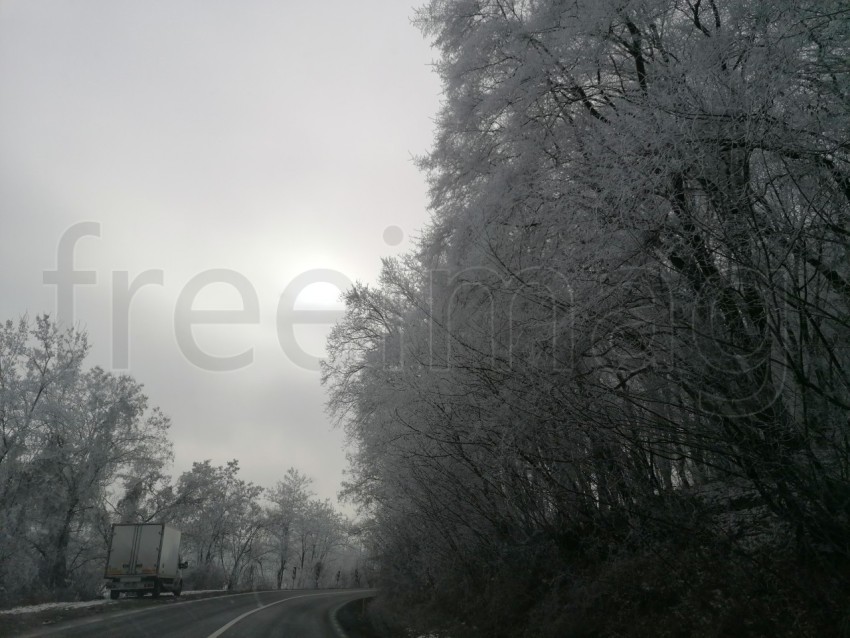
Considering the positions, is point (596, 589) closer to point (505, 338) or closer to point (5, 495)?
point (505, 338)

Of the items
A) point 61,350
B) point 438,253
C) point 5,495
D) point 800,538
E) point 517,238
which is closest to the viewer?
point 800,538

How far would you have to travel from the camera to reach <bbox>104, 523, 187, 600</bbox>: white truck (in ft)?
65.7

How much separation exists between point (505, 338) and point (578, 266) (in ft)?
5.75

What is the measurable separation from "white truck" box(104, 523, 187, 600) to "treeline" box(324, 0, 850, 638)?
51.0ft

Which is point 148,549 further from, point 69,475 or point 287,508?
point 287,508

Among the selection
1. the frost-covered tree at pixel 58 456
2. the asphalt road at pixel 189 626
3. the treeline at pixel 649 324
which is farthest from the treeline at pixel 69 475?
the treeline at pixel 649 324

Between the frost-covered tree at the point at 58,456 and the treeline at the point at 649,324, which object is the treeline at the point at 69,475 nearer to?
the frost-covered tree at the point at 58,456

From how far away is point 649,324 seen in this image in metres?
4.81

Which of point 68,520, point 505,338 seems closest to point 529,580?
point 505,338

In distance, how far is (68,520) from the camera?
1037 inches

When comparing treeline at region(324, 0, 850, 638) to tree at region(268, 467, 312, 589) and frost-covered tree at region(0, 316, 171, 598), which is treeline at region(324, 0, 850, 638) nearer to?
frost-covered tree at region(0, 316, 171, 598)

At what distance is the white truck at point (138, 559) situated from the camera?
20031 millimetres

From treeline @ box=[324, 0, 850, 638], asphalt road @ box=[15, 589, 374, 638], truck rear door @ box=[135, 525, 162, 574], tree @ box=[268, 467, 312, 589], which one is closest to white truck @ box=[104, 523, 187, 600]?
truck rear door @ box=[135, 525, 162, 574]

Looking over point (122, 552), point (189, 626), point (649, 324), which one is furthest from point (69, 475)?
point (649, 324)
